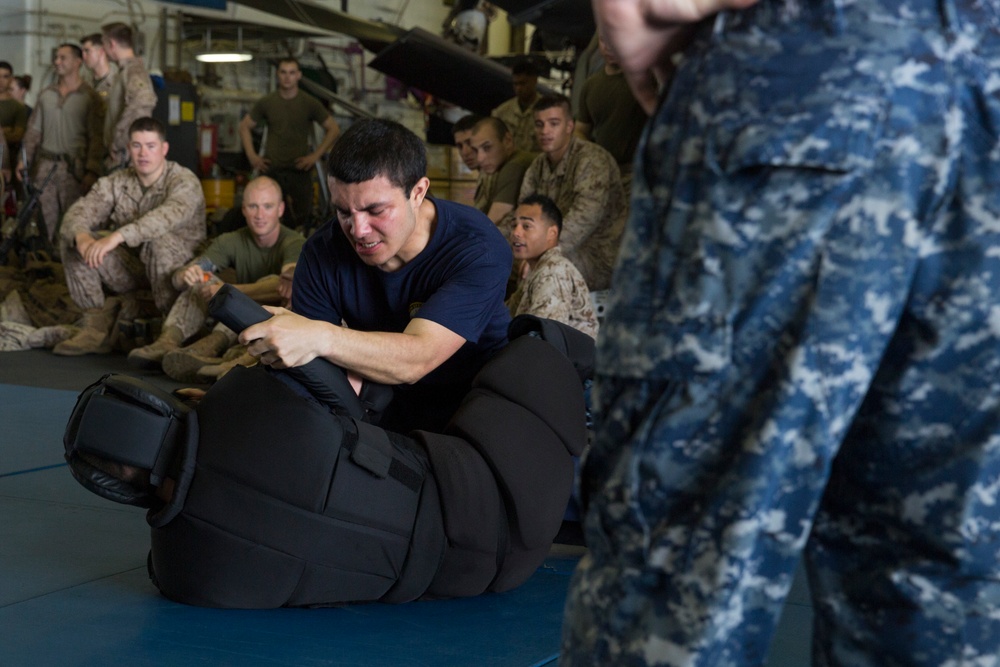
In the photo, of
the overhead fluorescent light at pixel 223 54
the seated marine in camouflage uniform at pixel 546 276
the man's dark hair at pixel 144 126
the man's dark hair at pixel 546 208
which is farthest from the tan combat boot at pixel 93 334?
the overhead fluorescent light at pixel 223 54

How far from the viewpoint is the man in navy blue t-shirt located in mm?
2789

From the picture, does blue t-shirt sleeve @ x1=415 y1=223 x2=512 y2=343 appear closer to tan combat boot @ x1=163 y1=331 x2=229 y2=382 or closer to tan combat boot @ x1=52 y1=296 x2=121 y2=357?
tan combat boot @ x1=163 y1=331 x2=229 y2=382

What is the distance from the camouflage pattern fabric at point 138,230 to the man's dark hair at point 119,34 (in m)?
1.36

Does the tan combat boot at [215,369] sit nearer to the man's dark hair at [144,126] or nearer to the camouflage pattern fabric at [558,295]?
the camouflage pattern fabric at [558,295]

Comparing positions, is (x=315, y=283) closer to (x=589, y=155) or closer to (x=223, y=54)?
(x=589, y=155)

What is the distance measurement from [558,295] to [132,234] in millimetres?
3349

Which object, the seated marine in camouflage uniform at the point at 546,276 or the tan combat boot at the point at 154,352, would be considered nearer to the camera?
the seated marine in camouflage uniform at the point at 546,276

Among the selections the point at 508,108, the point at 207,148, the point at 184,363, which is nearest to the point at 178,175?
the point at 184,363

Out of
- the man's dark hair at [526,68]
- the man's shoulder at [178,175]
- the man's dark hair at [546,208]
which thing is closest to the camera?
the man's dark hair at [546,208]

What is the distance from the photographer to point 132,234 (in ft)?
22.4

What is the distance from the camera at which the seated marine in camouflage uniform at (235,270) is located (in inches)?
247

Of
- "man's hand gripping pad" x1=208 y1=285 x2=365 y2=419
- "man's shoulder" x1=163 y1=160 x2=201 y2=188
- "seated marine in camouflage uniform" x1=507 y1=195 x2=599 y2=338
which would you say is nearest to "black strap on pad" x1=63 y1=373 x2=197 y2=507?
"man's hand gripping pad" x1=208 y1=285 x2=365 y2=419

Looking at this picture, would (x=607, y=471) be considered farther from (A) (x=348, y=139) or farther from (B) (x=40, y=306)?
(B) (x=40, y=306)

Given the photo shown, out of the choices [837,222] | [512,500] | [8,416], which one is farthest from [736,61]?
[8,416]
